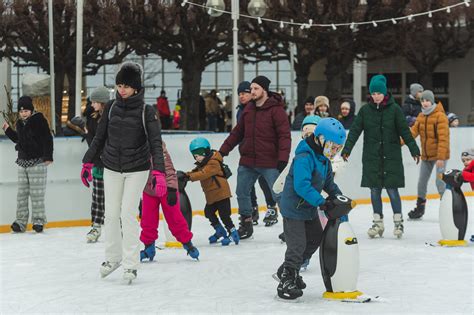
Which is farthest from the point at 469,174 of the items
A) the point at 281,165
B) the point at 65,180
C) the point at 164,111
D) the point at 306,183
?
the point at 164,111

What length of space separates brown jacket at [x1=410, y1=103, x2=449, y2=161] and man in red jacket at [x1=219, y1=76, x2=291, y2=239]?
8.51 feet

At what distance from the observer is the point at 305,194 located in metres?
6.58

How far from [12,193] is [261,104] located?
316 cm

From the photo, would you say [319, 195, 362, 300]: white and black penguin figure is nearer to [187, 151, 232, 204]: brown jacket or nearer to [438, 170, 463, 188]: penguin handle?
[187, 151, 232, 204]: brown jacket

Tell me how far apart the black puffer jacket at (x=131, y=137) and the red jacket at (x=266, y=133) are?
2.26m

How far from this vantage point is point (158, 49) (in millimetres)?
29703

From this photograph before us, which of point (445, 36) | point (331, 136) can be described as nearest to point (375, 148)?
point (331, 136)

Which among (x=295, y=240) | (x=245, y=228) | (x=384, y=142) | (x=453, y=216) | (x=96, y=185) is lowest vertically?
(x=245, y=228)

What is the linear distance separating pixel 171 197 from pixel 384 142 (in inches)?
118

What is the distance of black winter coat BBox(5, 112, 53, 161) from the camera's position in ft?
34.4

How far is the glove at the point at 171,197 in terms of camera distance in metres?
7.59

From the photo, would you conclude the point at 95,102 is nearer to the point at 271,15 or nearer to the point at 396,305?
the point at 396,305

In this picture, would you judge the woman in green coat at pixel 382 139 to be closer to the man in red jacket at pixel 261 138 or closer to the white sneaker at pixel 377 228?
the white sneaker at pixel 377 228

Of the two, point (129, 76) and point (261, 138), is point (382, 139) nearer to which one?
point (261, 138)
